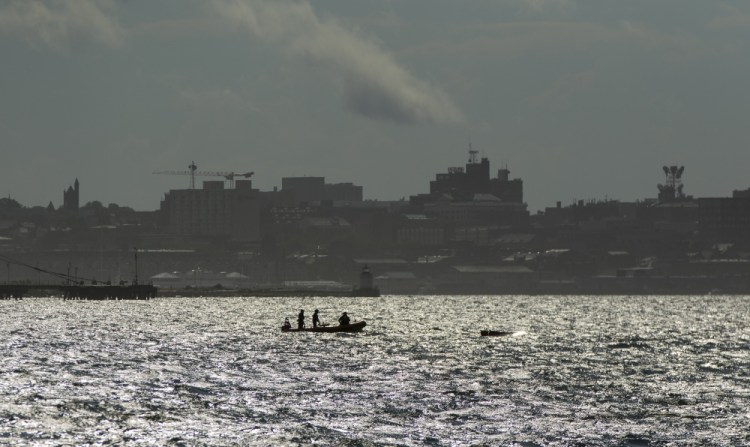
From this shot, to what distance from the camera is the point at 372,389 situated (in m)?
84.4

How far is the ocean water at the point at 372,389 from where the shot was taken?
2667 inches

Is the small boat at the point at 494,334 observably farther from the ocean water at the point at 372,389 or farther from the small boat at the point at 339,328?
the small boat at the point at 339,328

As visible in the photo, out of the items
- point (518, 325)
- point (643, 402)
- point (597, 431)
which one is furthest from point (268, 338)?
point (597, 431)

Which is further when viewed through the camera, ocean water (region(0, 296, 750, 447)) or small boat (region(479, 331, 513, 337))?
small boat (region(479, 331, 513, 337))

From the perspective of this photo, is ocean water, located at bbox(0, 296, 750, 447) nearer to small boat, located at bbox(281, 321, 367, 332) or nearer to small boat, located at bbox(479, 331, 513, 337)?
small boat, located at bbox(479, 331, 513, 337)

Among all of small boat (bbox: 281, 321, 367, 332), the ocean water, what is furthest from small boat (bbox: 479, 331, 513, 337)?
small boat (bbox: 281, 321, 367, 332)

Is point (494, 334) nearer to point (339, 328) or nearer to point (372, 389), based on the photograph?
point (339, 328)

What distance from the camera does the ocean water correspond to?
6775 centimetres

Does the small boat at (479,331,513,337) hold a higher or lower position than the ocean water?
higher

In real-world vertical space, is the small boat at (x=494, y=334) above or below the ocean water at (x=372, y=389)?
above

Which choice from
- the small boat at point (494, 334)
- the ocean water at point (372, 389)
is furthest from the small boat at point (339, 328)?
the small boat at point (494, 334)

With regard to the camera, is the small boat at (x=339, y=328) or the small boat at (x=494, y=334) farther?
the small boat at (x=339, y=328)

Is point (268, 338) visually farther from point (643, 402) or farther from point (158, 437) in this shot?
point (158, 437)

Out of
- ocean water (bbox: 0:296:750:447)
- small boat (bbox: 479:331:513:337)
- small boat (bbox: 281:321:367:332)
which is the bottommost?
ocean water (bbox: 0:296:750:447)
